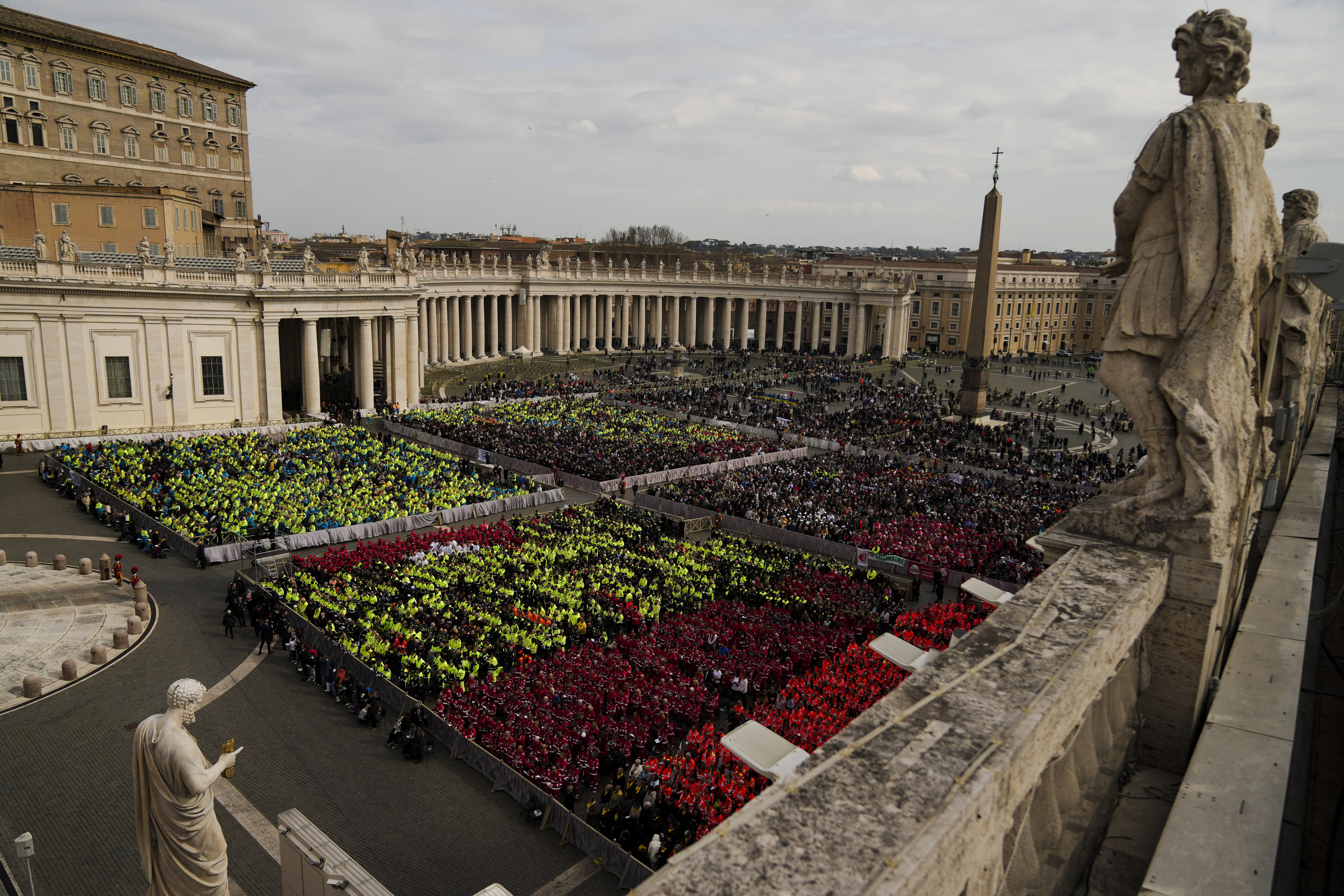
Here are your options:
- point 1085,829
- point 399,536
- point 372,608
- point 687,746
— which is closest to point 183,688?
point 1085,829

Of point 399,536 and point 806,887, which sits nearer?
point 806,887

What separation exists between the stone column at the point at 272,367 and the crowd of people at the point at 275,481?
6520mm

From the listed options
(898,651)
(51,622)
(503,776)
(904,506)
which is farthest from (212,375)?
(898,651)

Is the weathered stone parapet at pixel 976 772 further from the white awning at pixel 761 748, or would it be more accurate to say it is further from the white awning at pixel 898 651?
the white awning at pixel 761 748

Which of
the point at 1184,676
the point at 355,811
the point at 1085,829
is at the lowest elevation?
the point at 355,811

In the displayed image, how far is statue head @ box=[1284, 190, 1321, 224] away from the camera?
523 inches

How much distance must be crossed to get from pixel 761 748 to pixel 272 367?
4677 centimetres

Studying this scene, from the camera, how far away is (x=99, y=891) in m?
12.6

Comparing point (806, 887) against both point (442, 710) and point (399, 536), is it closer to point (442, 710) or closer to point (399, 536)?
point (442, 710)

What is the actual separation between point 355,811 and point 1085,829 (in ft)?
41.8

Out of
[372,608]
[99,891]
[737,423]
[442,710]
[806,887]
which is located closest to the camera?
[806,887]

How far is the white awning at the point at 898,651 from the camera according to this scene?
8867 mm

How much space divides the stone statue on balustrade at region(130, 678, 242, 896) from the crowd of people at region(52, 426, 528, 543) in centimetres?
2316

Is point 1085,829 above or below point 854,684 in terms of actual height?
above
